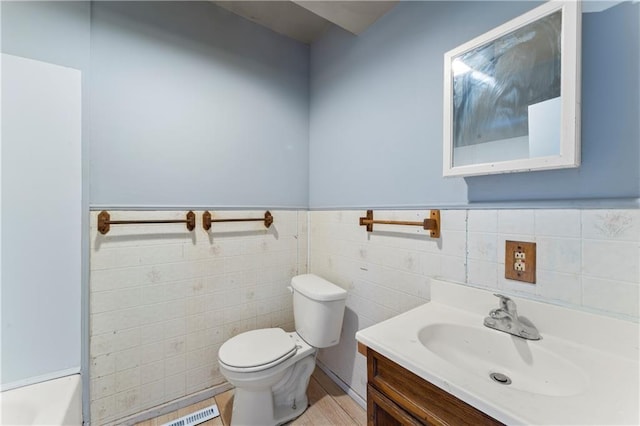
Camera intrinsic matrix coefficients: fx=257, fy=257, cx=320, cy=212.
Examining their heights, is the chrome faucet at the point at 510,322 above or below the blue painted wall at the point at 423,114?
below

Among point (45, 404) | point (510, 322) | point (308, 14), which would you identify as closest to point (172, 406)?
point (45, 404)

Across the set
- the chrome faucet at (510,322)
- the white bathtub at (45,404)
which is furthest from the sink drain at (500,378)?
the white bathtub at (45,404)

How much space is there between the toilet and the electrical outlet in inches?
33.5

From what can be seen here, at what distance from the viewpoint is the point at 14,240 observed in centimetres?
117

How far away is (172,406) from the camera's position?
1.53m

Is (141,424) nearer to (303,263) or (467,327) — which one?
(303,263)

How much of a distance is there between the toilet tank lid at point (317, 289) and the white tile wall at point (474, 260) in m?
0.15

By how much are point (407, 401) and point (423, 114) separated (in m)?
1.21

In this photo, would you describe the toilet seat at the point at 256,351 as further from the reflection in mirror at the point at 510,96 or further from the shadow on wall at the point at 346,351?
the reflection in mirror at the point at 510,96

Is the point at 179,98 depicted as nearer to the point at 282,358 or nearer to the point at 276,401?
the point at 282,358

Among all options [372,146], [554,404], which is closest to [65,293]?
[372,146]

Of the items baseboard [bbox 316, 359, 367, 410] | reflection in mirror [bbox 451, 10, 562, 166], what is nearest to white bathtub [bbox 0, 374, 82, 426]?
baseboard [bbox 316, 359, 367, 410]

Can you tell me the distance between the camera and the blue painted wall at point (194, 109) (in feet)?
4.56

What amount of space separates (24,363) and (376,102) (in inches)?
87.4
